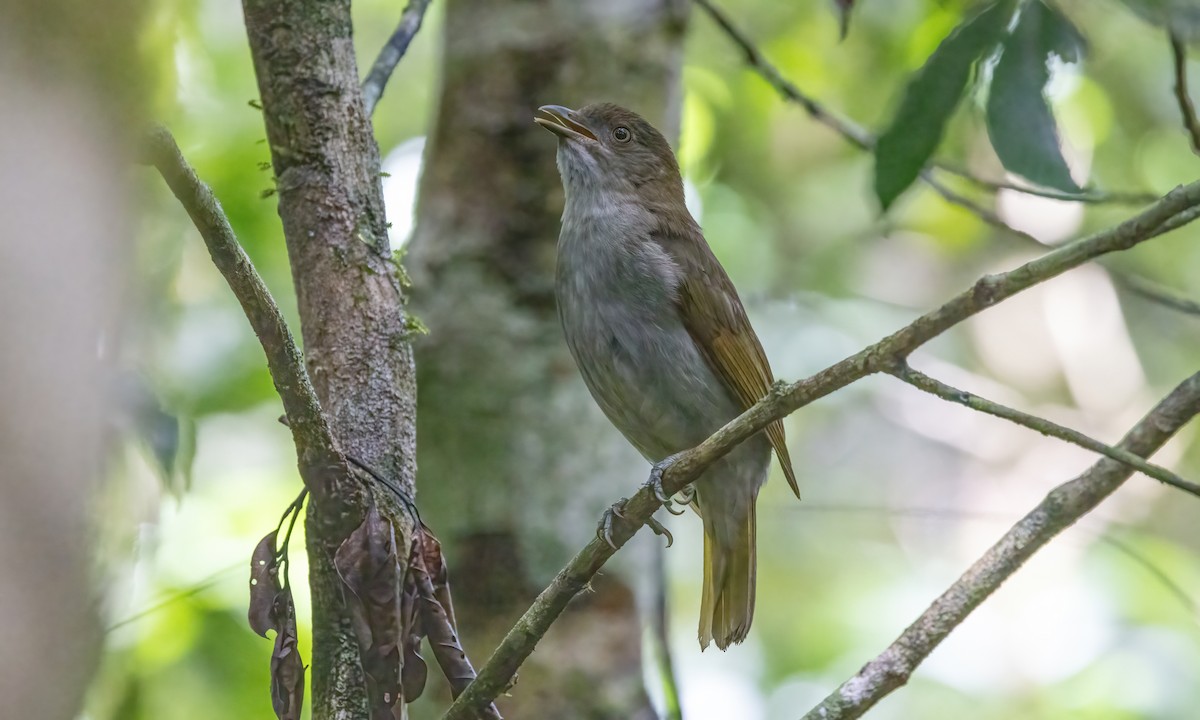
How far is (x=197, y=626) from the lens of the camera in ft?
14.7

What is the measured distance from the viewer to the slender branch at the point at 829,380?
1.72m

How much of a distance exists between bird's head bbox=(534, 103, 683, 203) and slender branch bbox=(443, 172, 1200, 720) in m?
1.87

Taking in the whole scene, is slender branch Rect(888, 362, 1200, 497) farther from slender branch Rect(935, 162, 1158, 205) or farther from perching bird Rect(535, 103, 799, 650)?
perching bird Rect(535, 103, 799, 650)

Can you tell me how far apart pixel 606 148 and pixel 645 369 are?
0.92 meters

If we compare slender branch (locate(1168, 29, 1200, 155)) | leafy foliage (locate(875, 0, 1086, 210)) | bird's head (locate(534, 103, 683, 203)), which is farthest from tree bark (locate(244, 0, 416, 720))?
slender branch (locate(1168, 29, 1200, 155))

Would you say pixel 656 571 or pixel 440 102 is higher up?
pixel 440 102

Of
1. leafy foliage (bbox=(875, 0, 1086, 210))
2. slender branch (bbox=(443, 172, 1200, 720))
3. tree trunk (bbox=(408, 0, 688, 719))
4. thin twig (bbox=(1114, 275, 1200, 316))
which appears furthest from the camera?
tree trunk (bbox=(408, 0, 688, 719))

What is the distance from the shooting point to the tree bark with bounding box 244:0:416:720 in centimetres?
255

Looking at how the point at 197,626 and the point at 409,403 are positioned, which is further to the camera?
the point at 197,626

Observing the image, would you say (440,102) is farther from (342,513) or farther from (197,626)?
(342,513)

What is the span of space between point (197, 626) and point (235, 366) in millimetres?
1645

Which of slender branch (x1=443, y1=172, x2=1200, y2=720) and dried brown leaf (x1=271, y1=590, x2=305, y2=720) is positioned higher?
slender branch (x1=443, y1=172, x2=1200, y2=720)

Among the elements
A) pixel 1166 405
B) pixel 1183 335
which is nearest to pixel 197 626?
pixel 1166 405

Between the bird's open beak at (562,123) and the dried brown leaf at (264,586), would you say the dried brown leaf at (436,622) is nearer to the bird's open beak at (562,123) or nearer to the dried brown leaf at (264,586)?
the dried brown leaf at (264,586)
